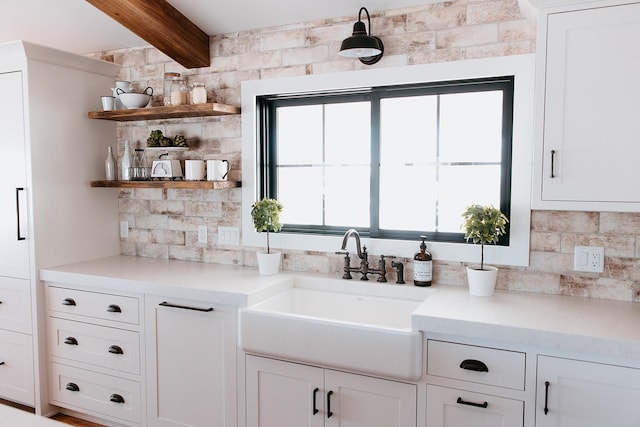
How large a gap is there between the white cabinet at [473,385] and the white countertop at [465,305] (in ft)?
0.24

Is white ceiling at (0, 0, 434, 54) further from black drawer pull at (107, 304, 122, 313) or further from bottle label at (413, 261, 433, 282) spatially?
black drawer pull at (107, 304, 122, 313)

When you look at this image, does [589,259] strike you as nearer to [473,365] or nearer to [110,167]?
[473,365]

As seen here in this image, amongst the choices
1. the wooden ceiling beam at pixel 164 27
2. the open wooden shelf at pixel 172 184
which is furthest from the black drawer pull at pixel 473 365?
the wooden ceiling beam at pixel 164 27

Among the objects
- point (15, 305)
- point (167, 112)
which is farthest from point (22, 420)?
point (15, 305)

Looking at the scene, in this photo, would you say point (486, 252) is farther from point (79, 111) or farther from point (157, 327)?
point (79, 111)

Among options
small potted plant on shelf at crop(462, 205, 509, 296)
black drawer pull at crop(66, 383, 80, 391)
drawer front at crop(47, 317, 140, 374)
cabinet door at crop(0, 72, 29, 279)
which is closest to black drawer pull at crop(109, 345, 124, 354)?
drawer front at crop(47, 317, 140, 374)

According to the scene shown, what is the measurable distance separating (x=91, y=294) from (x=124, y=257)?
652 mm

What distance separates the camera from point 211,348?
253 cm

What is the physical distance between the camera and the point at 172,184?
3039 mm

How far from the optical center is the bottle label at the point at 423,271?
101 inches

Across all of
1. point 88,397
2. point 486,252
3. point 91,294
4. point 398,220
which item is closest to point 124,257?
point 91,294

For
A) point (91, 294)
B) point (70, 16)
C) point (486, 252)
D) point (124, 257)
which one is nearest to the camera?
point (486, 252)

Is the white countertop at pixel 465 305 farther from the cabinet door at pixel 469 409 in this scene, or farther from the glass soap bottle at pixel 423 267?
the cabinet door at pixel 469 409

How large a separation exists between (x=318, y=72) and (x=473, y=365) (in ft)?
5.73
